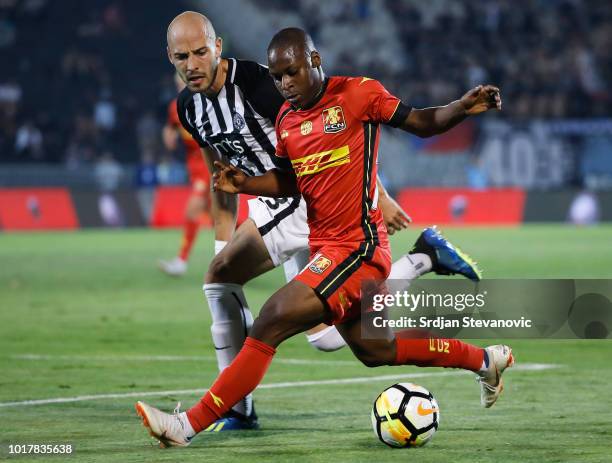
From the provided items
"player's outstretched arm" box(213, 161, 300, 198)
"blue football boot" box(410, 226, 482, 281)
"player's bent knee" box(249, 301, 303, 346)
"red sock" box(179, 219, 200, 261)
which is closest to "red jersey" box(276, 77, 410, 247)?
"player's outstretched arm" box(213, 161, 300, 198)

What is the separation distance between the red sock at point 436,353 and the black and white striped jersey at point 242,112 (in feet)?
4.45

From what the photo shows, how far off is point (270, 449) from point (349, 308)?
753 mm

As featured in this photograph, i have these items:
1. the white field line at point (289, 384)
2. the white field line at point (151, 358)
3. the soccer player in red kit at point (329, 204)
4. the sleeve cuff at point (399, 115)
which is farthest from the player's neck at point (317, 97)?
the white field line at point (151, 358)

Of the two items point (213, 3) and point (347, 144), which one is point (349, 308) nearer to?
point (347, 144)

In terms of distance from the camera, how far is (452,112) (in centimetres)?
554

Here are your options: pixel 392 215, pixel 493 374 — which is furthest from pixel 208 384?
pixel 493 374

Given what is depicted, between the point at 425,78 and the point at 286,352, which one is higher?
the point at 425,78

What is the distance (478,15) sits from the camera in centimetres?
3384

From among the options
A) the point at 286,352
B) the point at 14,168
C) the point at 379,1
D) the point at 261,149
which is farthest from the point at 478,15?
the point at 261,149

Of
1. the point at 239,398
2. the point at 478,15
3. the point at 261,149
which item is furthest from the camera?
the point at 478,15

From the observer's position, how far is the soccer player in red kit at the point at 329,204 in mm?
5535

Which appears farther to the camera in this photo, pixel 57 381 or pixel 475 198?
pixel 475 198

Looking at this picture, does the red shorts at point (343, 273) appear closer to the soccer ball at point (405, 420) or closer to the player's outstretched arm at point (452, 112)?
the soccer ball at point (405, 420)

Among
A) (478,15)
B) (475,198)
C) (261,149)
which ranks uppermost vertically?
(478,15)
